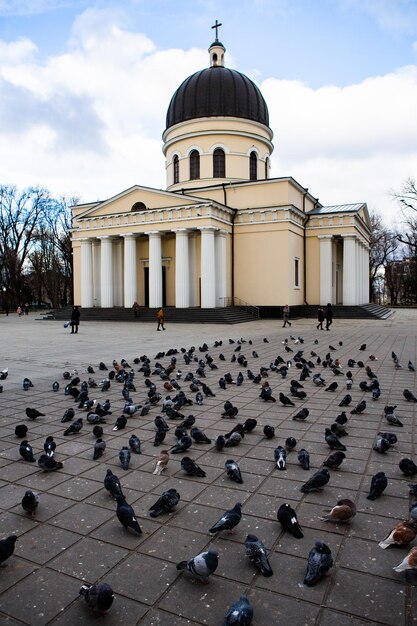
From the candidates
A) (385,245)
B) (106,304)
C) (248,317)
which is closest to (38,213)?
(106,304)

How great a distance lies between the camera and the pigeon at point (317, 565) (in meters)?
2.86

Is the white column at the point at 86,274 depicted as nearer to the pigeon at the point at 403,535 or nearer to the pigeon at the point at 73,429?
the pigeon at the point at 73,429

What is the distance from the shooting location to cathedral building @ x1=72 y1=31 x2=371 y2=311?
114ft

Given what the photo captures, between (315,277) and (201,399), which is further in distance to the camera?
(315,277)

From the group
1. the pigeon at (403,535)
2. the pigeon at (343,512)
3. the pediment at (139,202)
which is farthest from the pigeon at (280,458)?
the pediment at (139,202)

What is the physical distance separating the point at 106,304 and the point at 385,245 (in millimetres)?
46568

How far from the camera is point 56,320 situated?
3694 cm

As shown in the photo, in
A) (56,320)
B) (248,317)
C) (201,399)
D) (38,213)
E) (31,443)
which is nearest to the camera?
(31,443)

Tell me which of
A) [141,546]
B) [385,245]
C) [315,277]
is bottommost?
[141,546]

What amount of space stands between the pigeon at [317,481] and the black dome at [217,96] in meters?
39.4

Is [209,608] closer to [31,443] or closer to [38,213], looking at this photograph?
[31,443]

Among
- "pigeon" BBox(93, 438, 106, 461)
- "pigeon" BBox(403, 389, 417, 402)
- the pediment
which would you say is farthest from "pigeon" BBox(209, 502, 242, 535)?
the pediment

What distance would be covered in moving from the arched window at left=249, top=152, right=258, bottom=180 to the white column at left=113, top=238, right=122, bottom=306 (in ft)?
44.6

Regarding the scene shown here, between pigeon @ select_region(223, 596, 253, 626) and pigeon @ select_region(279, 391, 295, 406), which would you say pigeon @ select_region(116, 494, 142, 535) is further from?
pigeon @ select_region(279, 391, 295, 406)
